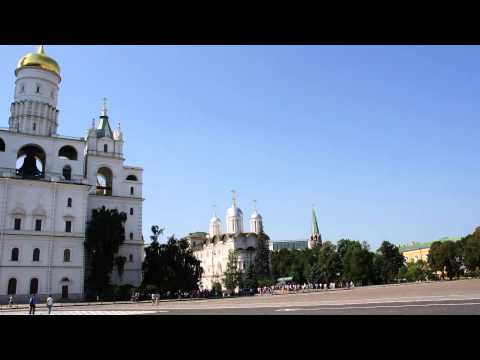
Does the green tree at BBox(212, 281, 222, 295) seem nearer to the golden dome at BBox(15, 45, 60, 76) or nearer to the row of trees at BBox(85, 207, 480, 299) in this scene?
the row of trees at BBox(85, 207, 480, 299)

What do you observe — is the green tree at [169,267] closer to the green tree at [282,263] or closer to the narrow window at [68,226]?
the narrow window at [68,226]

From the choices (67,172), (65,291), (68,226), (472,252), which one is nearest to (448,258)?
(472,252)

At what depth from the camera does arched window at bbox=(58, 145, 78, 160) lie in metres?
51.6

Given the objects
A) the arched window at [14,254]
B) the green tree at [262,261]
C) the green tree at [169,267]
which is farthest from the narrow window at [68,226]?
the green tree at [262,261]

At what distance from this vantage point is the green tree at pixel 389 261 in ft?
262

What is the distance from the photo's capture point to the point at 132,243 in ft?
177

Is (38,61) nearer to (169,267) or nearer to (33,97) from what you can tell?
(33,97)

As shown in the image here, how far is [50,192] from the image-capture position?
1873 inches

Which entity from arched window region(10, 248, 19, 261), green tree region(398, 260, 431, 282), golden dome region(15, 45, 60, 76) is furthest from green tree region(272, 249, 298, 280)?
A: golden dome region(15, 45, 60, 76)
